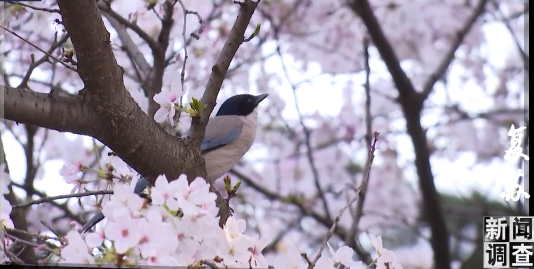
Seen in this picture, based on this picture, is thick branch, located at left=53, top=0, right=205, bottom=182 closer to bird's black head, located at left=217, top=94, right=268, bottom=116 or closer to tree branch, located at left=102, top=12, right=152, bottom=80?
tree branch, located at left=102, top=12, right=152, bottom=80

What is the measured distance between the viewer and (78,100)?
3.19 feet

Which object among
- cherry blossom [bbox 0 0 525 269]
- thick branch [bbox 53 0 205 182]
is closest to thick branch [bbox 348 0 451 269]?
cherry blossom [bbox 0 0 525 269]

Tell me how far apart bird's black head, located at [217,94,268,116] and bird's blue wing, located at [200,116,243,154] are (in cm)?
11

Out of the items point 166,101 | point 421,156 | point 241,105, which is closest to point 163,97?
point 166,101

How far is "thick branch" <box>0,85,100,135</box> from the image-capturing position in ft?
2.93

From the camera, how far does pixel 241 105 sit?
2.05 metres

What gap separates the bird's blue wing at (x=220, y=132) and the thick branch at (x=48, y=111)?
2.48ft

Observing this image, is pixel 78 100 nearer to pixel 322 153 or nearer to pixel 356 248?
pixel 356 248

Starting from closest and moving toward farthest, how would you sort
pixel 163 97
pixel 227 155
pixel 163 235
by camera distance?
pixel 163 235, pixel 163 97, pixel 227 155

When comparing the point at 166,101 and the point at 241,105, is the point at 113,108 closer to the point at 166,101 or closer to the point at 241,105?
the point at 166,101

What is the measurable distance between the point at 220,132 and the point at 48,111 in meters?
0.91

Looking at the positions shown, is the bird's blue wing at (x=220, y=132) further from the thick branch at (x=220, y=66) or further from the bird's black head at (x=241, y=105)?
the thick branch at (x=220, y=66)

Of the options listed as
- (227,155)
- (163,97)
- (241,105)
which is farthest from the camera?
(241,105)

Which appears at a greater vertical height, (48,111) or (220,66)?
(220,66)
